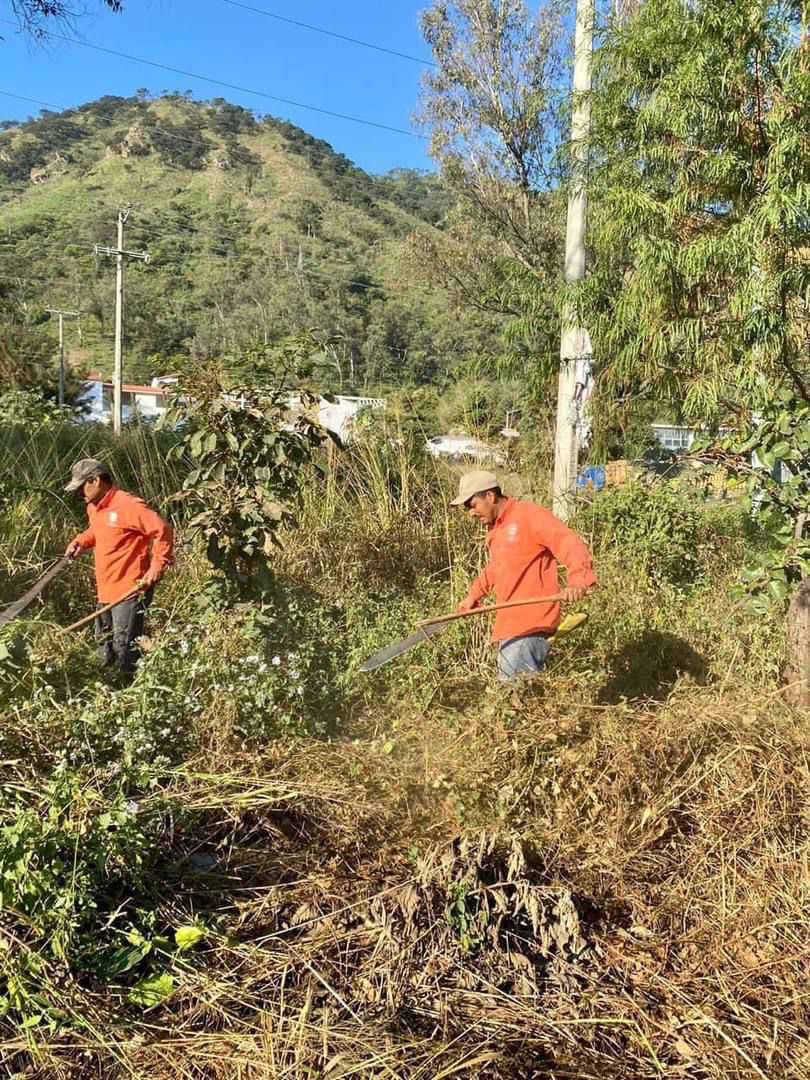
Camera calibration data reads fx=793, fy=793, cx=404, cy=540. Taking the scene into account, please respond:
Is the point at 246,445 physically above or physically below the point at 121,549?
above

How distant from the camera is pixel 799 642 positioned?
4.08 meters

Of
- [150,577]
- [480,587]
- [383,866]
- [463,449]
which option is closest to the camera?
[383,866]

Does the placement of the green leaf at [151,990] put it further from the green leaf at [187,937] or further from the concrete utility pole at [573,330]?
the concrete utility pole at [573,330]

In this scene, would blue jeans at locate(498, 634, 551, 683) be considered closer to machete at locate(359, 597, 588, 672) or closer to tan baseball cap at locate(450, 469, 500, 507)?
machete at locate(359, 597, 588, 672)

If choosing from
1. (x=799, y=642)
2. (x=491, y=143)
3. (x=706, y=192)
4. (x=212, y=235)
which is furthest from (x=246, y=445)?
(x=212, y=235)

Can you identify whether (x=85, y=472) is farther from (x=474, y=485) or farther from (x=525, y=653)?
(x=525, y=653)

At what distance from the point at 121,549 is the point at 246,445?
1337 mm

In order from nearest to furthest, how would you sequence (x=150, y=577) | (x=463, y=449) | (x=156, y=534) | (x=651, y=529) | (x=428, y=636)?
(x=428, y=636)
(x=150, y=577)
(x=156, y=534)
(x=651, y=529)
(x=463, y=449)

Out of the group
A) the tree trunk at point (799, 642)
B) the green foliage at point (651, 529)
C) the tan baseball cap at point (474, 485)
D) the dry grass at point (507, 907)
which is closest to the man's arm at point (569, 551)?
the tan baseball cap at point (474, 485)

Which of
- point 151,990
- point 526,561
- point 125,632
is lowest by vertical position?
point 151,990

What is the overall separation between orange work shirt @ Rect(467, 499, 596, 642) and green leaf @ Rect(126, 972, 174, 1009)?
7.55 feet

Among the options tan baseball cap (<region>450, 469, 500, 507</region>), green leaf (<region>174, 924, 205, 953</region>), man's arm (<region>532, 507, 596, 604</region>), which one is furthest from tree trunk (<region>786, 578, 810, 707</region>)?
green leaf (<region>174, 924, 205, 953</region>)

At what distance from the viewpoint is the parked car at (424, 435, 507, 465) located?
7267mm

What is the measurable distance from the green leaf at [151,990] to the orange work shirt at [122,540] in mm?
2828
